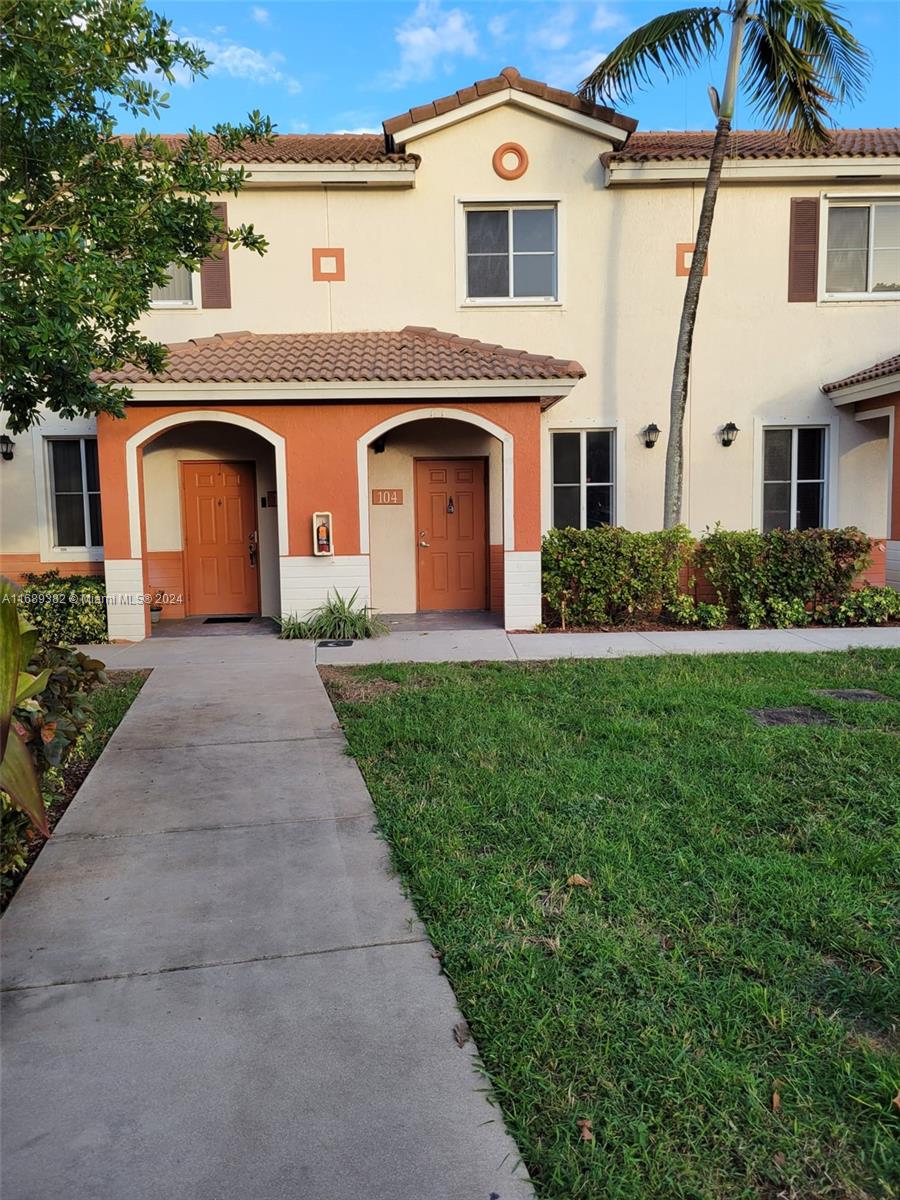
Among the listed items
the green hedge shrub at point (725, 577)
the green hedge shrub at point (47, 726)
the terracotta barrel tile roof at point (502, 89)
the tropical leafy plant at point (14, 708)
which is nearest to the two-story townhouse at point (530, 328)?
the terracotta barrel tile roof at point (502, 89)

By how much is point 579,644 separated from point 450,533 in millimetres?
3999

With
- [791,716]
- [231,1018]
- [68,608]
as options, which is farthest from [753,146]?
[231,1018]

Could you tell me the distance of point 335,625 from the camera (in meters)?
10.9

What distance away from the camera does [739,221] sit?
12.9m

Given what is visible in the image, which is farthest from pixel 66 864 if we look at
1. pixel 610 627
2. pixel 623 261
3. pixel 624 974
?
pixel 623 261

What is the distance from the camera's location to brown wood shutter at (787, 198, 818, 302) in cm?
1283

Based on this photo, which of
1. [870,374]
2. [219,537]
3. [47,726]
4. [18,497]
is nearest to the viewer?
[47,726]

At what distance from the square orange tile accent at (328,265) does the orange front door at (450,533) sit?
312cm

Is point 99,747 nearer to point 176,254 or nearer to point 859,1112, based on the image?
point 176,254

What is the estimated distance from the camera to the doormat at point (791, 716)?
6355mm

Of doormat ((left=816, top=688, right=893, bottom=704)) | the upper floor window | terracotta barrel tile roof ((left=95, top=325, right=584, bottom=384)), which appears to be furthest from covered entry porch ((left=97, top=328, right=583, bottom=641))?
doormat ((left=816, top=688, right=893, bottom=704))

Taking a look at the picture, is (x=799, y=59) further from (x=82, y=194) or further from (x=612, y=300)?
(x=82, y=194)

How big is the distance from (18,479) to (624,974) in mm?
12435

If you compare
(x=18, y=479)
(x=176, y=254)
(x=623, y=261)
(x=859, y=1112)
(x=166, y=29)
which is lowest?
(x=859, y=1112)
